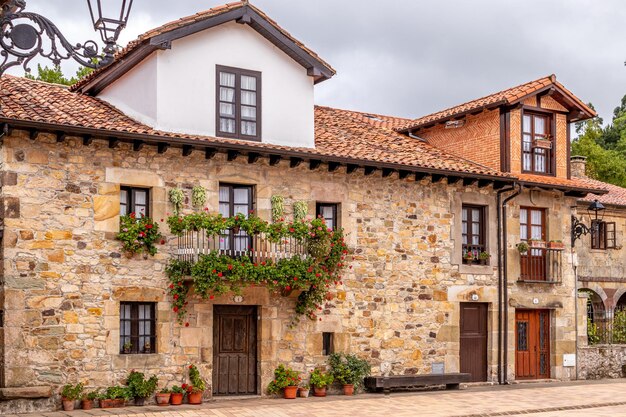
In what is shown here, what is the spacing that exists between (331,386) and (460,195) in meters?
5.75

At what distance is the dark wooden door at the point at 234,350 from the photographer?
18797 mm

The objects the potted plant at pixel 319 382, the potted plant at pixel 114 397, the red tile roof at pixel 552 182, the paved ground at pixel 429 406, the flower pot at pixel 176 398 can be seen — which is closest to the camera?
the paved ground at pixel 429 406

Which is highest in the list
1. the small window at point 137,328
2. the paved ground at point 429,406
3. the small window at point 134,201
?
the small window at point 134,201

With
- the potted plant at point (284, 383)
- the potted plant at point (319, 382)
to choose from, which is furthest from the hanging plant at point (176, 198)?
the potted plant at point (319, 382)

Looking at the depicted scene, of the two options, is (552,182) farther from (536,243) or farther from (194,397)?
(194,397)

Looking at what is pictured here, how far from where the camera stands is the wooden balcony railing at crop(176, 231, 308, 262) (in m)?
17.9

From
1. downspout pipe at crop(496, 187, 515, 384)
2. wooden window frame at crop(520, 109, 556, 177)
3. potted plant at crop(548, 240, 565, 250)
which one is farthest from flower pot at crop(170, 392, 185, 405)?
wooden window frame at crop(520, 109, 556, 177)

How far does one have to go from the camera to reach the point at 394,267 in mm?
20828

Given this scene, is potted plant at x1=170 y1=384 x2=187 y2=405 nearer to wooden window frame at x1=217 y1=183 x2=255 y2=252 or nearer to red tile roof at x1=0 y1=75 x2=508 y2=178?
wooden window frame at x1=217 y1=183 x2=255 y2=252

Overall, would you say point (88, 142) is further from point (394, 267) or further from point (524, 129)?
point (524, 129)

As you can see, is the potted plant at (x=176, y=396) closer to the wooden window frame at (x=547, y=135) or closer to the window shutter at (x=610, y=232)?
the wooden window frame at (x=547, y=135)

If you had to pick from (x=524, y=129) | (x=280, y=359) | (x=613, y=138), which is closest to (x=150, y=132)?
(x=280, y=359)

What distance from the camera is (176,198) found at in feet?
59.2

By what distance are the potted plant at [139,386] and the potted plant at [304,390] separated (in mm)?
3344
